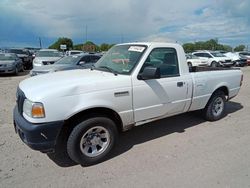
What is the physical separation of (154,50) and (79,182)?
256 centimetres

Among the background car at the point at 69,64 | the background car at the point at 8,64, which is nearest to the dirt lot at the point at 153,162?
the background car at the point at 69,64

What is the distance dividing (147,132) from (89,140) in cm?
163

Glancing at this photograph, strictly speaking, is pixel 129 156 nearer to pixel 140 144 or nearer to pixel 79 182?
pixel 140 144

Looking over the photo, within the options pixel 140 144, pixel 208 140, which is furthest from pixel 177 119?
pixel 140 144

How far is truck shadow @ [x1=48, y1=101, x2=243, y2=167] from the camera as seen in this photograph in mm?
3734

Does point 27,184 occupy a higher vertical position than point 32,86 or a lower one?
lower

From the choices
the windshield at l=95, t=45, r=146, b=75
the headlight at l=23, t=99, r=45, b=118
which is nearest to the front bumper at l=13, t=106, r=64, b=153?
the headlight at l=23, t=99, r=45, b=118

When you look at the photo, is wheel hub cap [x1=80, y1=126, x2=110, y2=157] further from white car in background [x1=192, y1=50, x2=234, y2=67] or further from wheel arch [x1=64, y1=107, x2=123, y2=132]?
white car in background [x1=192, y1=50, x2=234, y2=67]

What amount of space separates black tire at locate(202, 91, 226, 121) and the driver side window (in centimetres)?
153

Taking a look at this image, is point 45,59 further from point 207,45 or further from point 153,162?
point 207,45

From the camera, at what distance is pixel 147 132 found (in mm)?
4758

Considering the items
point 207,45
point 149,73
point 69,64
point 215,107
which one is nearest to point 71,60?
point 69,64

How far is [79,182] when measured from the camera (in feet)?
10.0

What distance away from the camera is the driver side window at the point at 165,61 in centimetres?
410
